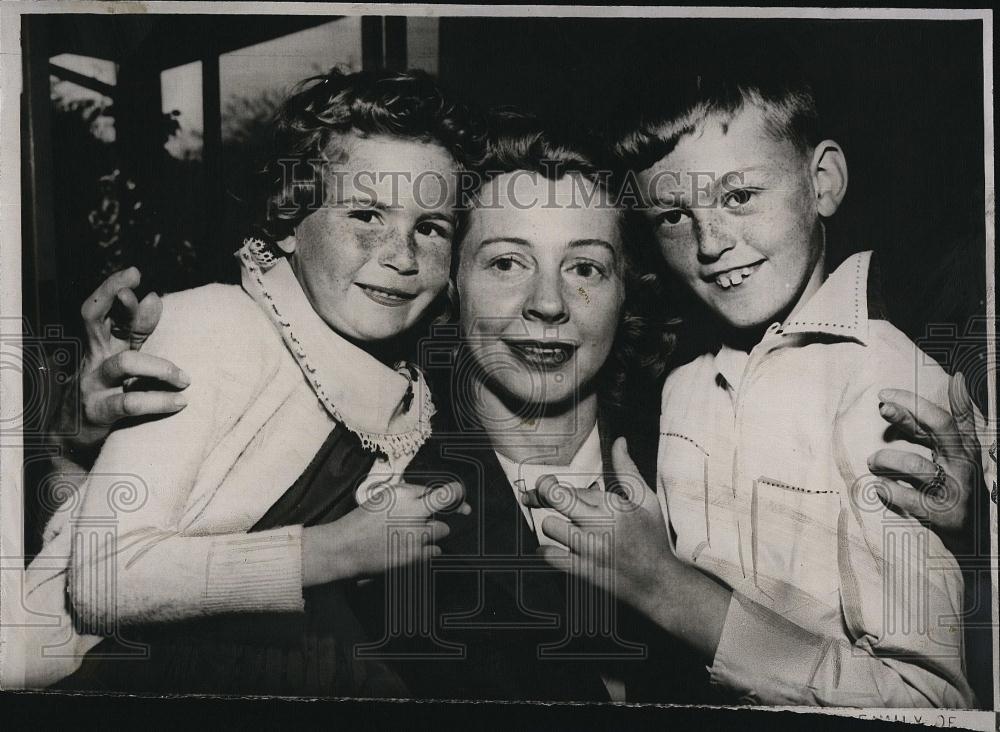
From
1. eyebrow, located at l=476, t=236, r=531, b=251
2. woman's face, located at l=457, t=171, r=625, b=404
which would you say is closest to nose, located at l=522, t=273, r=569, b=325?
woman's face, located at l=457, t=171, r=625, b=404

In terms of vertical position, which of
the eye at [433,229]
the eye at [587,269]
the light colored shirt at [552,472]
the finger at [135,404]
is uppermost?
the eye at [433,229]

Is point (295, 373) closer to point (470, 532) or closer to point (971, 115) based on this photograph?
point (470, 532)

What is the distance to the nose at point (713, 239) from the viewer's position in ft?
8.32

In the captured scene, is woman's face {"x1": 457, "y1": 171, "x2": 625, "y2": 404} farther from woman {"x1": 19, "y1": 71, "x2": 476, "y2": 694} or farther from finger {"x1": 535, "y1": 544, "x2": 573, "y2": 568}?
finger {"x1": 535, "y1": 544, "x2": 573, "y2": 568}

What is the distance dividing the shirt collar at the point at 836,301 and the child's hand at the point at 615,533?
62 centimetres

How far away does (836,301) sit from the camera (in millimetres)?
2557

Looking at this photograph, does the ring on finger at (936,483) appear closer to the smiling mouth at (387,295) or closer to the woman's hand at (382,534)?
the woman's hand at (382,534)

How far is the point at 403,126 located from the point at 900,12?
148 cm

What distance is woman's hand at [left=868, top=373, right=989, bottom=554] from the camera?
100 inches

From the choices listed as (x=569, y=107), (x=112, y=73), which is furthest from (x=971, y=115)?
(x=112, y=73)

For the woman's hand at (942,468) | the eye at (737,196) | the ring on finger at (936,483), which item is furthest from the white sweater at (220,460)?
the ring on finger at (936,483)

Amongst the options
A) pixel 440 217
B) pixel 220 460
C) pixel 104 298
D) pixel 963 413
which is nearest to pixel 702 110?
pixel 440 217

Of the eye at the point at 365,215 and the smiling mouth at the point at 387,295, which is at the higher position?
the eye at the point at 365,215

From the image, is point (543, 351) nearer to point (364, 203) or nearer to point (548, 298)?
point (548, 298)
